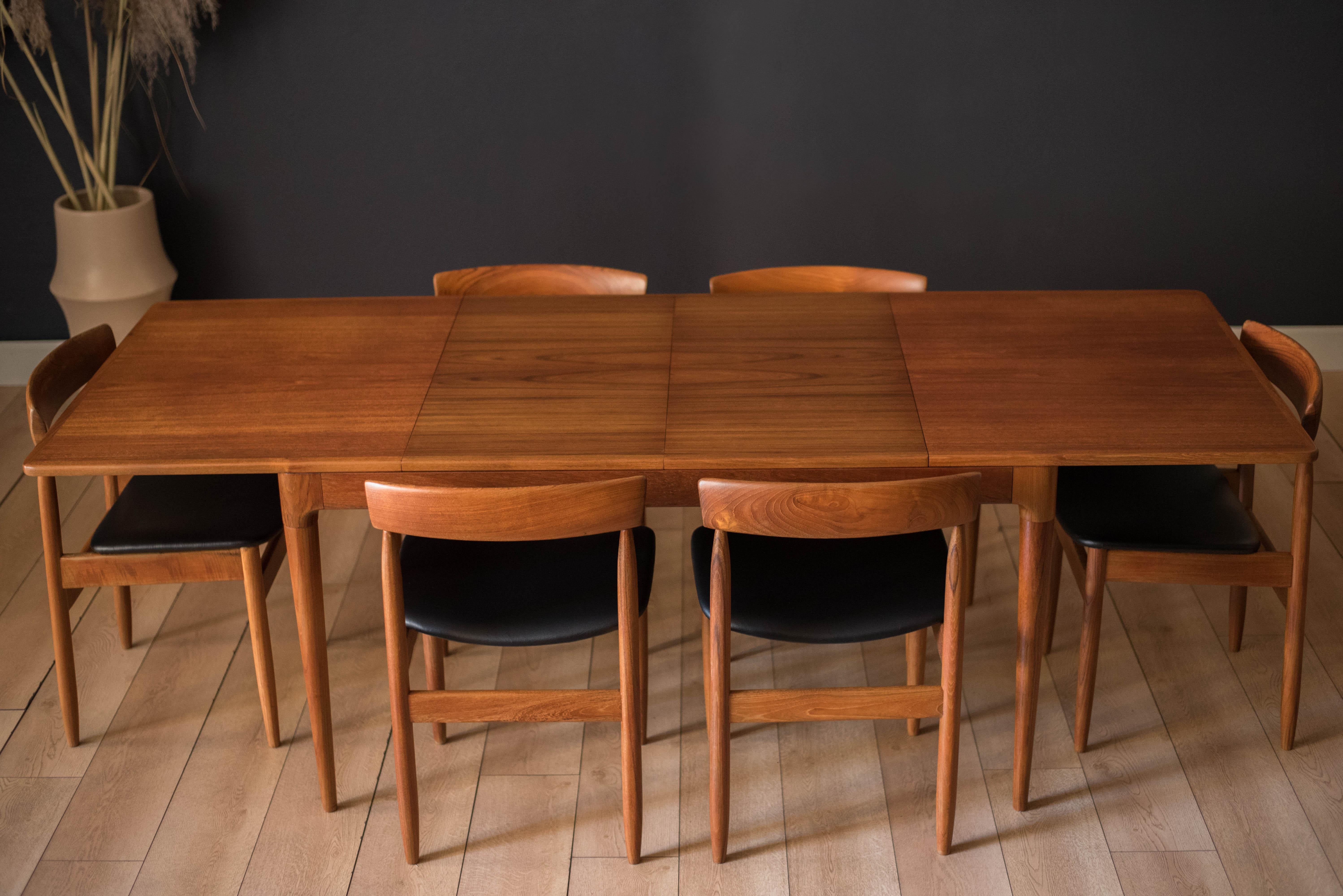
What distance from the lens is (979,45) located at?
3.72 meters

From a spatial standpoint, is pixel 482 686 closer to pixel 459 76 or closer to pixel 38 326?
pixel 459 76

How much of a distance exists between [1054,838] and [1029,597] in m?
0.47

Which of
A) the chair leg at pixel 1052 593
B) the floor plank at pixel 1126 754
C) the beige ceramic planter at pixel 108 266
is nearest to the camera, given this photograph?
the floor plank at pixel 1126 754

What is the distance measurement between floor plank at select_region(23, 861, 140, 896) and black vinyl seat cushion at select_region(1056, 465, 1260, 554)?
72.5 inches

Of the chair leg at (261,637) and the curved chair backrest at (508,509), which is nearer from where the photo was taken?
the curved chair backrest at (508,509)

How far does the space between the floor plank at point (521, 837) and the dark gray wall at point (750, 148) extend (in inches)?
80.5

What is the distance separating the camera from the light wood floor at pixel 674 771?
2221mm

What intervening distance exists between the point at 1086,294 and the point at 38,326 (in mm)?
3335

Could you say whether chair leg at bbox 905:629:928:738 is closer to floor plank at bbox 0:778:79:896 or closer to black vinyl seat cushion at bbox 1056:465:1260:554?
black vinyl seat cushion at bbox 1056:465:1260:554

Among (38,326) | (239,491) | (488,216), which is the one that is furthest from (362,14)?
(239,491)

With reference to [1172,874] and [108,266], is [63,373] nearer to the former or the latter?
[108,266]

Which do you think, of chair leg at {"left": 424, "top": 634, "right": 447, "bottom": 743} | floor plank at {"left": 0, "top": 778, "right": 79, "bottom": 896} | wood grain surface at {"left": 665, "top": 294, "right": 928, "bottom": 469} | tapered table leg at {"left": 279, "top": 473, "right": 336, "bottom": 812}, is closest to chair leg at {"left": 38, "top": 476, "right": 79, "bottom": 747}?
floor plank at {"left": 0, "top": 778, "right": 79, "bottom": 896}

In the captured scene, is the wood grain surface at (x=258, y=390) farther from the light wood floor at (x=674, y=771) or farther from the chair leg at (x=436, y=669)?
the light wood floor at (x=674, y=771)

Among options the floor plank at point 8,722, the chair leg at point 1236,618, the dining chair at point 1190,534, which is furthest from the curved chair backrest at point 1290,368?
the floor plank at point 8,722
